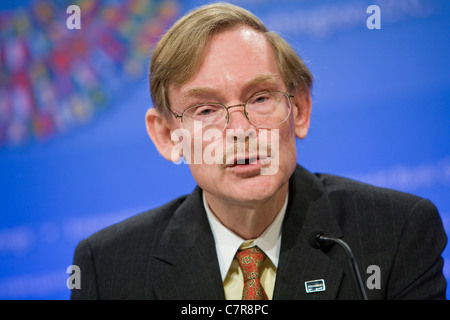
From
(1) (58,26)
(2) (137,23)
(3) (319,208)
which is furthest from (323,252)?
(1) (58,26)

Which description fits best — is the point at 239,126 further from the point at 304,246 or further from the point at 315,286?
the point at 315,286

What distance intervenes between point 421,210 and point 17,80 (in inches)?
101

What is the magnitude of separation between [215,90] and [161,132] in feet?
1.42

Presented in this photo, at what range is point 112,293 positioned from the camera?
2.24 m

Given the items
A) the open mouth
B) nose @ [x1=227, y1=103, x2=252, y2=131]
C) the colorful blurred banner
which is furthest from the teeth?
the colorful blurred banner

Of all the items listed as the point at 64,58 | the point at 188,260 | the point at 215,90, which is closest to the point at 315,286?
the point at 188,260

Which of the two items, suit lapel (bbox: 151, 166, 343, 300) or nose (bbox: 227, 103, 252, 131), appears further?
suit lapel (bbox: 151, 166, 343, 300)

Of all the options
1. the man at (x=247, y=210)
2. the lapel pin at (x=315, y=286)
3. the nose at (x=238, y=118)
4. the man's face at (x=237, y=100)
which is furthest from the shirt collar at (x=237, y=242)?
the nose at (x=238, y=118)

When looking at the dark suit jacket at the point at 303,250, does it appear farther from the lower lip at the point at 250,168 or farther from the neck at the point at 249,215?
the lower lip at the point at 250,168

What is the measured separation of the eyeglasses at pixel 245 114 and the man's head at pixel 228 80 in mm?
16

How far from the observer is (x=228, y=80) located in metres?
1.96

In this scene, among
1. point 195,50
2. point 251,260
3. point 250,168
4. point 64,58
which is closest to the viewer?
point 250,168

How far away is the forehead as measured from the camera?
1.97 metres

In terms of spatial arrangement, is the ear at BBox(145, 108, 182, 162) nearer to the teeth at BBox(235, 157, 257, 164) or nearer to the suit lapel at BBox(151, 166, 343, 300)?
the suit lapel at BBox(151, 166, 343, 300)
